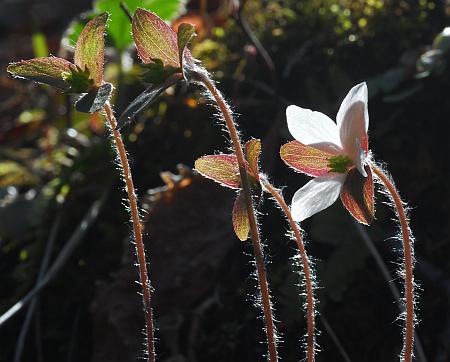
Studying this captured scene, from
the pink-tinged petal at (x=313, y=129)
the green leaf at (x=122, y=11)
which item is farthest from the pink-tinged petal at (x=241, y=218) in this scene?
the green leaf at (x=122, y=11)

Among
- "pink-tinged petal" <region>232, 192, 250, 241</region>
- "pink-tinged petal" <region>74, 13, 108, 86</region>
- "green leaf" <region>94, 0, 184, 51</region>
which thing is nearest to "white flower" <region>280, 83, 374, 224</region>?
"pink-tinged petal" <region>232, 192, 250, 241</region>

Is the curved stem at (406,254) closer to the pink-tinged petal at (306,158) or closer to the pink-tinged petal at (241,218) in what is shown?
the pink-tinged petal at (306,158)

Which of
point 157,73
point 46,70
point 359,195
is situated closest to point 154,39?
point 157,73

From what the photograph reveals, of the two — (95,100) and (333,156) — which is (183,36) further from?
(333,156)

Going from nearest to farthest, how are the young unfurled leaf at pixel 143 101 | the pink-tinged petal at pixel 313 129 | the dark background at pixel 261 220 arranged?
the young unfurled leaf at pixel 143 101
the pink-tinged petal at pixel 313 129
the dark background at pixel 261 220

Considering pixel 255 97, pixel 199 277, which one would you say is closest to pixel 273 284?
pixel 199 277

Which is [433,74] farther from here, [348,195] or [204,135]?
[348,195]
